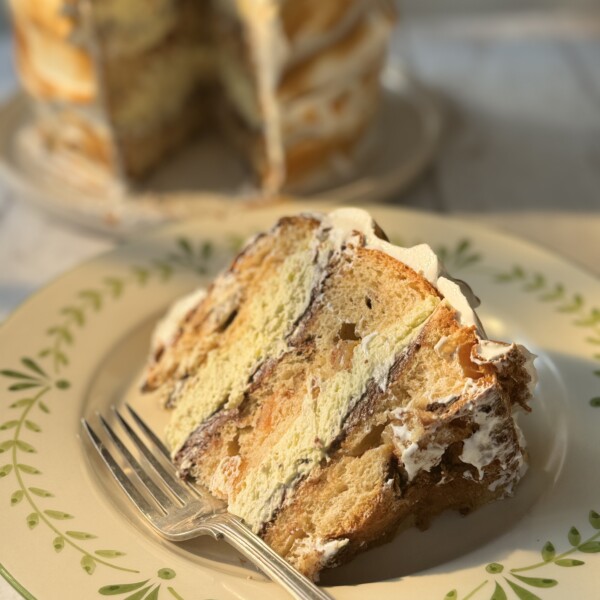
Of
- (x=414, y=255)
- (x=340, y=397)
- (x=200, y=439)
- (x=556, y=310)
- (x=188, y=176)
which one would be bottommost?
(x=188, y=176)

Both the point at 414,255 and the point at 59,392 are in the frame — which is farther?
the point at 59,392

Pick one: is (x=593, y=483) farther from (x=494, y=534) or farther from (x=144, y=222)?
(x=144, y=222)

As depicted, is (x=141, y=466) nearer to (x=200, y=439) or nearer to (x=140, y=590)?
(x=200, y=439)

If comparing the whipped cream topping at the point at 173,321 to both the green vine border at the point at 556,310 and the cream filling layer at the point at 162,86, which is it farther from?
the cream filling layer at the point at 162,86

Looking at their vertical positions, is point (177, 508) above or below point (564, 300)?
above

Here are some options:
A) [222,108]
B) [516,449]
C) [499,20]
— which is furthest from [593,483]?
[499,20]

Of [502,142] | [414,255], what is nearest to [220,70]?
[502,142]

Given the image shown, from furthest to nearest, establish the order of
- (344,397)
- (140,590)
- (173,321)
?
1. (173,321)
2. (344,397)
3. (140,590)

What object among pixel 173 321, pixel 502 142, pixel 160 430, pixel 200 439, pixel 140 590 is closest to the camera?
pixel 140 590

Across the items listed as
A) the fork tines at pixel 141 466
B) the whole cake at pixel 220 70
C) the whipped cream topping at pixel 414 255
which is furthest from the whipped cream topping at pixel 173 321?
the whole cake at pixel 220 70
